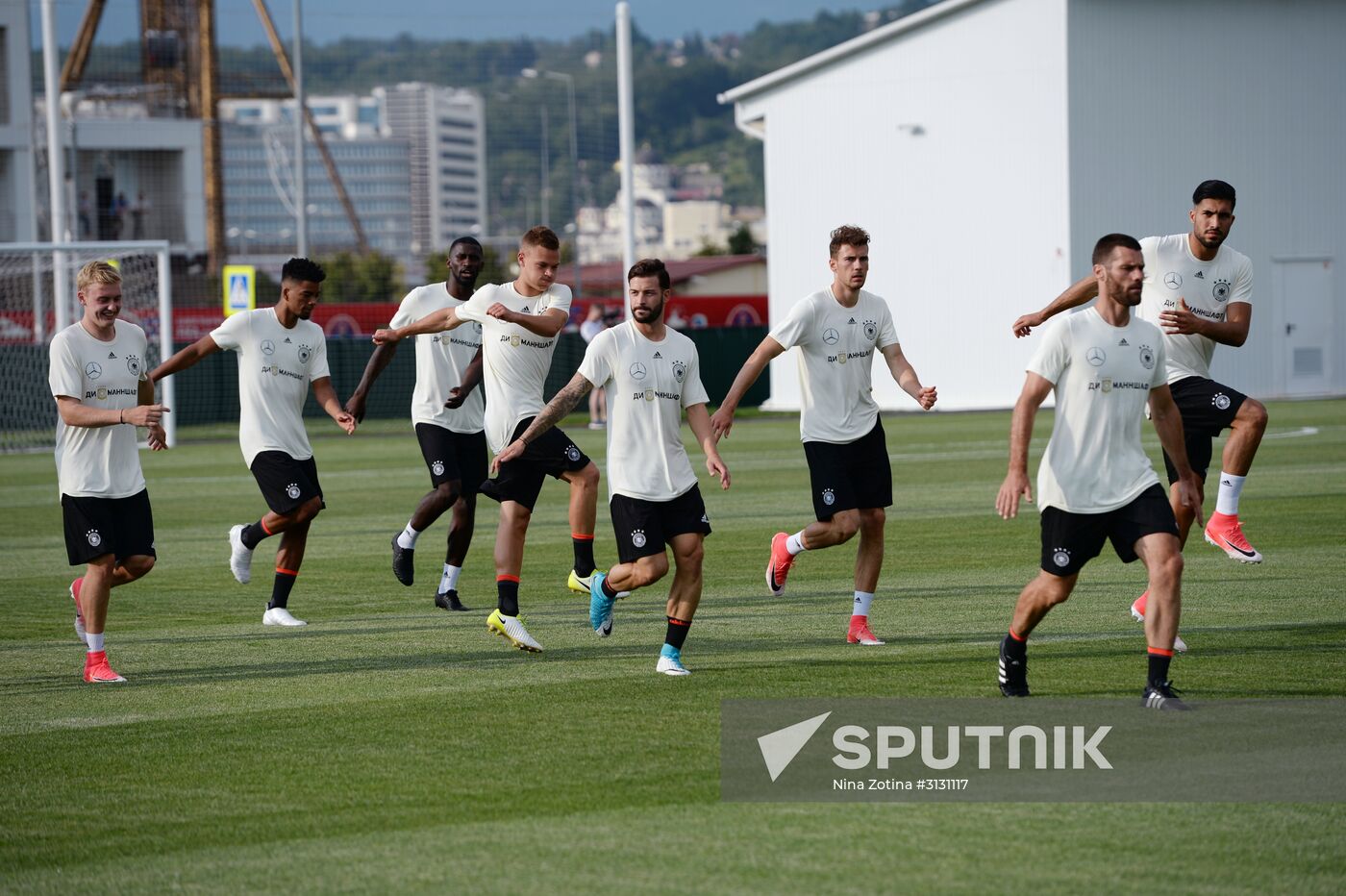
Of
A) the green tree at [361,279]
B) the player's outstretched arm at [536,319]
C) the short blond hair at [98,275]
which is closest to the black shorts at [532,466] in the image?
the player's outstretched arm at [536,319]

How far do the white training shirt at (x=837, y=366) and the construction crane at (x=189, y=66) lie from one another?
175ft

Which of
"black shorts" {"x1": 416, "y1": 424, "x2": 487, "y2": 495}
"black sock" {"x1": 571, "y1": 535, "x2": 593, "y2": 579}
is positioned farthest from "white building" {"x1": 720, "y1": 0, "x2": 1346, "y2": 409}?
"black sock" {"x1": 571, "y1": 535, "x2": 593, "y2": 579}

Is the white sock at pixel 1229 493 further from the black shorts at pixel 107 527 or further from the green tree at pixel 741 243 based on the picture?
the green tree at pixel 741 243

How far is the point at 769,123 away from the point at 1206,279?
31.8m

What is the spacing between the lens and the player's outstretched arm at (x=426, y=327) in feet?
34.7

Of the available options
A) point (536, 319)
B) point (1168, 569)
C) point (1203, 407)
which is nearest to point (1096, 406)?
point (1168, 569)

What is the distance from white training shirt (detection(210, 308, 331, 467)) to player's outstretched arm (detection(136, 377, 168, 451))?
3.31 feet

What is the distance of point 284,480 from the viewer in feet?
35.1

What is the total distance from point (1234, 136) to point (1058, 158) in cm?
450

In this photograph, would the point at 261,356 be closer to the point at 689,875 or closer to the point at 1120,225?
the point at 689,875

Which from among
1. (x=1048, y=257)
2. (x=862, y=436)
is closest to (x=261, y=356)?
(x=862, y=436)

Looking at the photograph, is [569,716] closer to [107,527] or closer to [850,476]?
[850,476]

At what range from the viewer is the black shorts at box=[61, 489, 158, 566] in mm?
9125

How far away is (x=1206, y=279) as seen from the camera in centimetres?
1007
